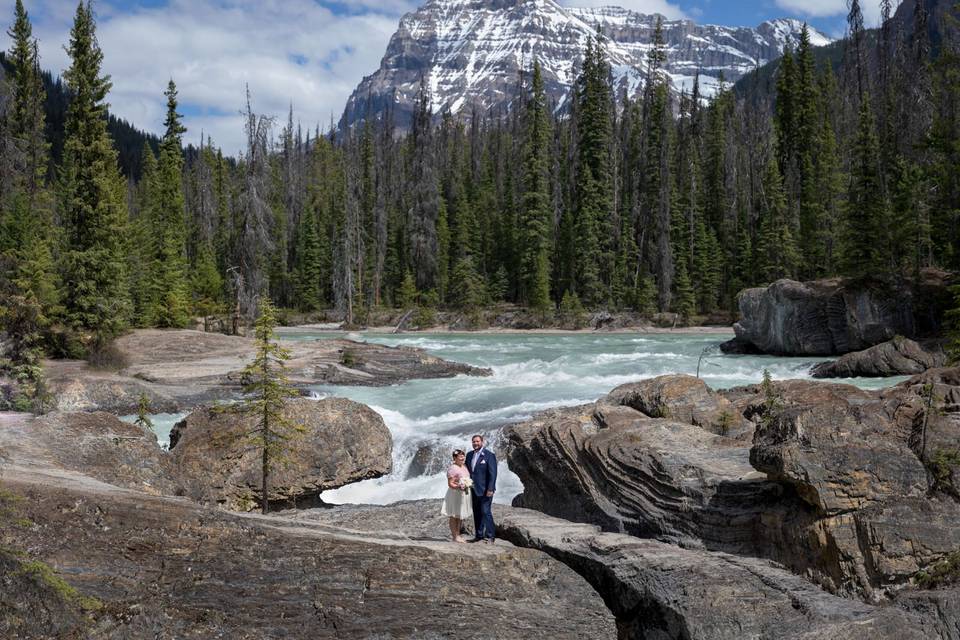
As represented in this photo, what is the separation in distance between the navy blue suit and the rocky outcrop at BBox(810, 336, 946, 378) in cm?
2135

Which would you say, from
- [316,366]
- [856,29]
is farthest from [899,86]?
[316,366]

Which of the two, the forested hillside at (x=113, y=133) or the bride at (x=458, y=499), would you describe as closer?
the bride at (x=458, y=499)

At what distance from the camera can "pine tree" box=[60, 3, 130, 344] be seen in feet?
93.4

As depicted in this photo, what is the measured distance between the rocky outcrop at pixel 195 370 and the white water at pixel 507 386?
168 centimetres

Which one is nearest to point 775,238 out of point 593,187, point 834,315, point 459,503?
point 593,187

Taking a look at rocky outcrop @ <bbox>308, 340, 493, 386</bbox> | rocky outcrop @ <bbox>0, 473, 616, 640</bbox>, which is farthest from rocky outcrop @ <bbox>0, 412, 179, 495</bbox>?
rocky outcrop @ <bbox>308, 340, 493, 386</bbox>

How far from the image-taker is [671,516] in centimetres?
936

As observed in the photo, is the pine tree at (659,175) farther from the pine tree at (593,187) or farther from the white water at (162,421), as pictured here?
the white water at (162,421)

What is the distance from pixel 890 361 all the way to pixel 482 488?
2218 cm

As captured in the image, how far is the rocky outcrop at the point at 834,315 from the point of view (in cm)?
3100

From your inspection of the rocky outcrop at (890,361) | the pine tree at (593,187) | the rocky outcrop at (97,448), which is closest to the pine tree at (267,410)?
the rocky outcrop at (97,448)

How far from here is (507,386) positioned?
26.6m

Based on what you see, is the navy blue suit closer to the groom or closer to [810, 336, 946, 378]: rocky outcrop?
the groom

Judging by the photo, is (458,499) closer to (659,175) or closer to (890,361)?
(890,361)
